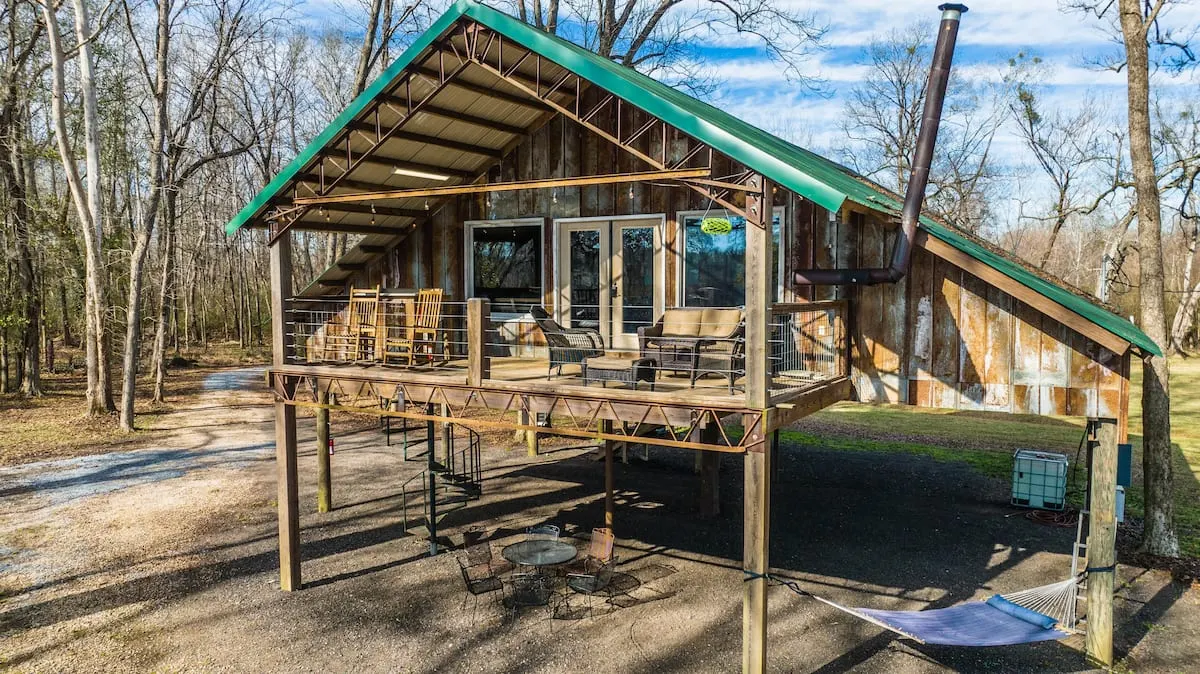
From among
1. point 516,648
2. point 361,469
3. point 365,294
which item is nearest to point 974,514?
point 516,648

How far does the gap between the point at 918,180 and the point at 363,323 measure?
7.69 m

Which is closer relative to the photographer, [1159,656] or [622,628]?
[1159,656]

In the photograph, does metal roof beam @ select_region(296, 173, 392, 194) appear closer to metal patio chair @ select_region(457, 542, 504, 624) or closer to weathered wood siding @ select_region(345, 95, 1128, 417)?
weathered wood siding @ select_region(345, 95, 1128, 417)

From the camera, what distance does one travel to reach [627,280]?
12.2 meters

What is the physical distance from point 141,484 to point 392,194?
10605 millimetres

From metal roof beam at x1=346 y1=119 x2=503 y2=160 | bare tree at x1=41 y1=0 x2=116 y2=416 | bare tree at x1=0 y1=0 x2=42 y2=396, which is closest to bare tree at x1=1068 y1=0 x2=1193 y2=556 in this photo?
metal roof beam at x1=346 y1=119 x2=503 y2=160

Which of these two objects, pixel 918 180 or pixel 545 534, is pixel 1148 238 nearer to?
pixel 918 180

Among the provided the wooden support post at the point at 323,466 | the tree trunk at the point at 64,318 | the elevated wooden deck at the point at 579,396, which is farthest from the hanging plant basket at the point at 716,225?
the tree trunk at the point at 64,318

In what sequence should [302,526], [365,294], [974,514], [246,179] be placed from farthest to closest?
[246,179] < [974,514] < [302,526] < [365,294]

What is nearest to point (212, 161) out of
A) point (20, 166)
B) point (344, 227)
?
point (20, 166)

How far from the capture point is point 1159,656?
27.3ft

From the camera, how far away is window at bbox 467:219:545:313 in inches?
507

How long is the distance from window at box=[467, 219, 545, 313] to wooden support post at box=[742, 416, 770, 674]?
21.7 feet

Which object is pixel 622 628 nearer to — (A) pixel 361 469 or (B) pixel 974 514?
(B) pixel 974 514
